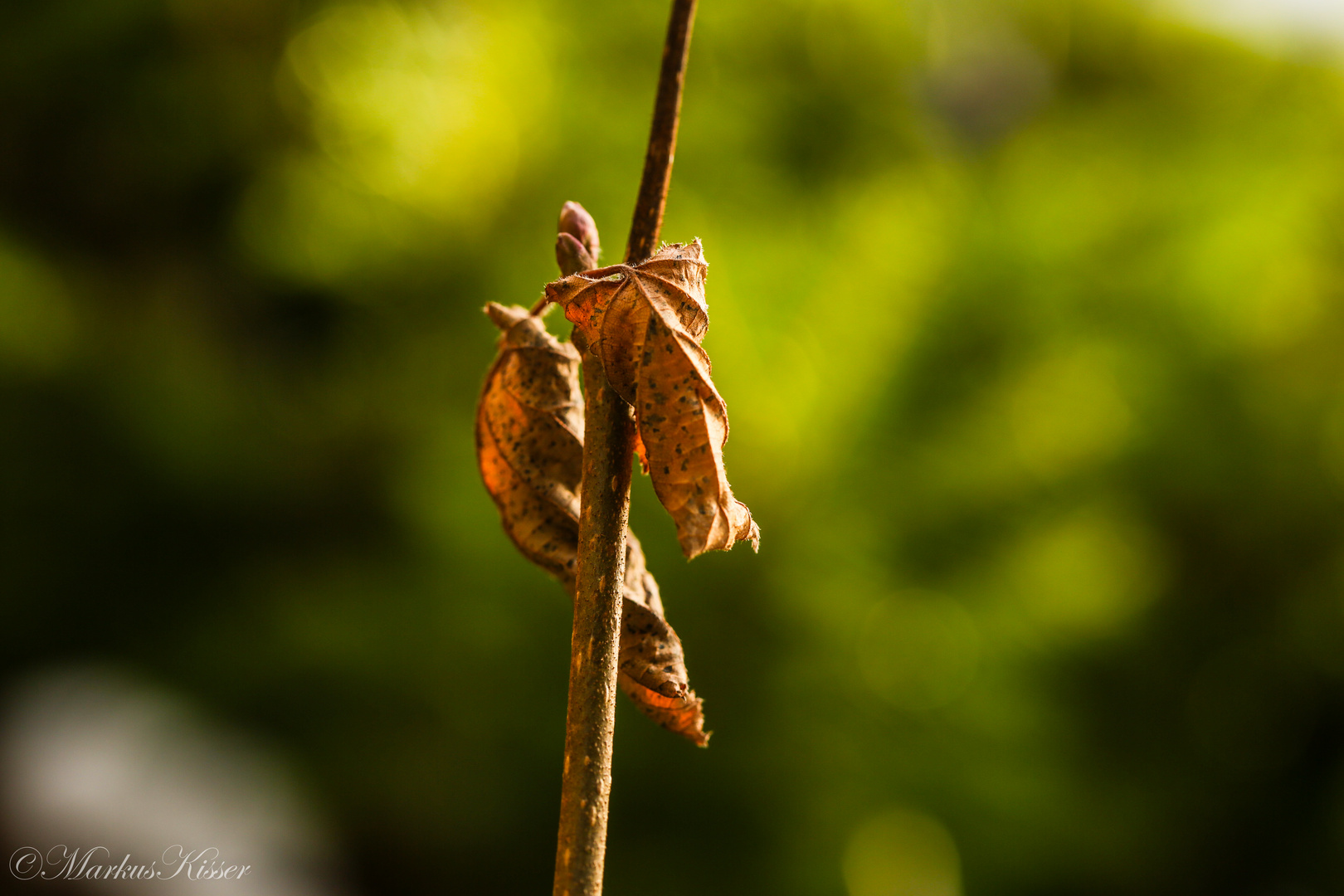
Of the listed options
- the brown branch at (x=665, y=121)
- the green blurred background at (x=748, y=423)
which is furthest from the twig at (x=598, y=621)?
the green blurred background at (x=748, y=423)

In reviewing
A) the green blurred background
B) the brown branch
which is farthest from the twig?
the green blurred background

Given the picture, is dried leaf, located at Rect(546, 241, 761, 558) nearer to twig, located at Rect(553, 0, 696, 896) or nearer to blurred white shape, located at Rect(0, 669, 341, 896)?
twig, located at Rect(553, 0, 696, 896)

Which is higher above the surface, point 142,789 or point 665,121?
A: point 665,121

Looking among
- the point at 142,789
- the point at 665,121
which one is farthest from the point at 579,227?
the point at 142,789

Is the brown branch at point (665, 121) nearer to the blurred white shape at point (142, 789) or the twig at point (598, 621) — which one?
the twig at point (598, 621)

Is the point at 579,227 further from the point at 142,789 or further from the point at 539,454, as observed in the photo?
the point at 142,789

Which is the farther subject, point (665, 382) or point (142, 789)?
point (142, 789)

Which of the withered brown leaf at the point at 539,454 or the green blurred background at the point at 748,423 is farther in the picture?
the green blurred background at the point at 748,423
